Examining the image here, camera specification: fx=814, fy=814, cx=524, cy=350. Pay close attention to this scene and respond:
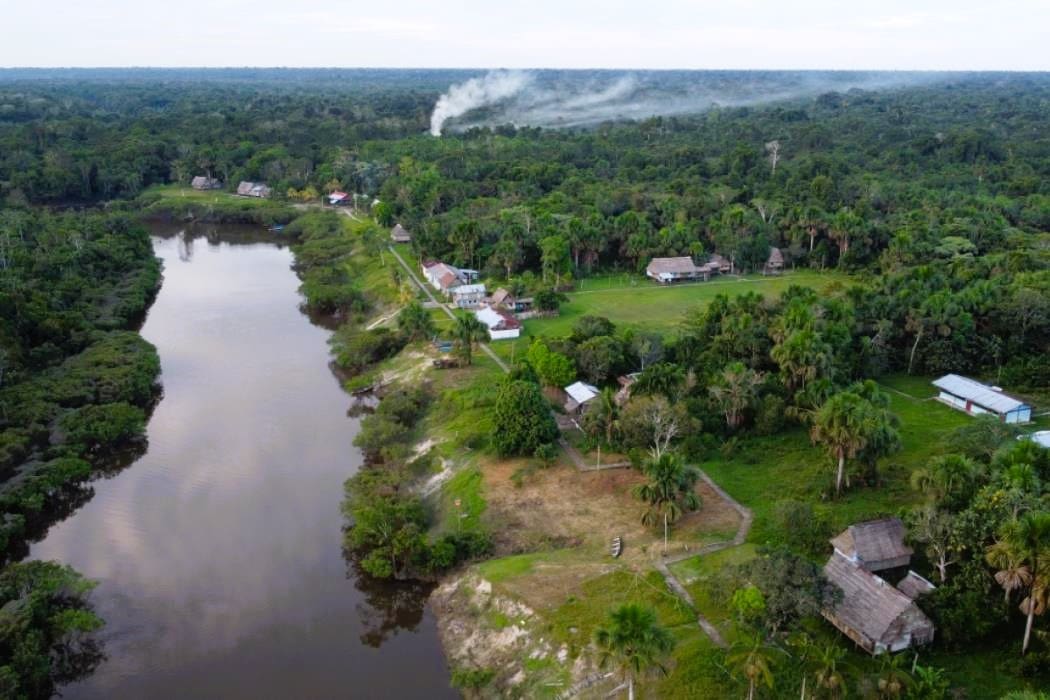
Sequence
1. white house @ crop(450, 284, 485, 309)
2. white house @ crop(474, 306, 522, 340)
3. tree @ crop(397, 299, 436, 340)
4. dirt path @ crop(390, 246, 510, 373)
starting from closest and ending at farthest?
1. dirt path @ crop(390, 246, 510, 373)
2. tree @ crop(397, 299, 436, 340)
3. white house @ crop(474, 306, 522, 340)
4. white house @ crop(450, 284, 485, 309)

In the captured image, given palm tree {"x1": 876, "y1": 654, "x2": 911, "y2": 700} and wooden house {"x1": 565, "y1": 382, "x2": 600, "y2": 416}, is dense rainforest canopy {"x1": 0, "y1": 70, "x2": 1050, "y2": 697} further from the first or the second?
palm tree {"x1": 876, "y1": 654, "x2": 911, "y2": 700}

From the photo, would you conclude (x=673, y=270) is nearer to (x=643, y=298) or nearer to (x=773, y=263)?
(x=643, y=298)

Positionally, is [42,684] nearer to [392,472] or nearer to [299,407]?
[392,472]

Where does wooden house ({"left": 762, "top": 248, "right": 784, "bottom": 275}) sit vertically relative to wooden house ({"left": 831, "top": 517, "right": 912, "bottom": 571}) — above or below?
below

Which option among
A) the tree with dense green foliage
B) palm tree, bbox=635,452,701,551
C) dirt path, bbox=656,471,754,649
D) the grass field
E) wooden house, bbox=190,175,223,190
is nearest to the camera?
the tree with dense green foliage

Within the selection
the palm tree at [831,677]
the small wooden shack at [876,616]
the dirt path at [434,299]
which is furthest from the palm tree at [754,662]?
the dirt path at [434,299]

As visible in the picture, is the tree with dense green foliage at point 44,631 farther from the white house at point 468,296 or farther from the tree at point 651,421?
the white house at point 468,296

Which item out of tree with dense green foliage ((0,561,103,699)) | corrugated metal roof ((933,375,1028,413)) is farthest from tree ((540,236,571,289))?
tree with dense green foliage ((0,561,103,699))
